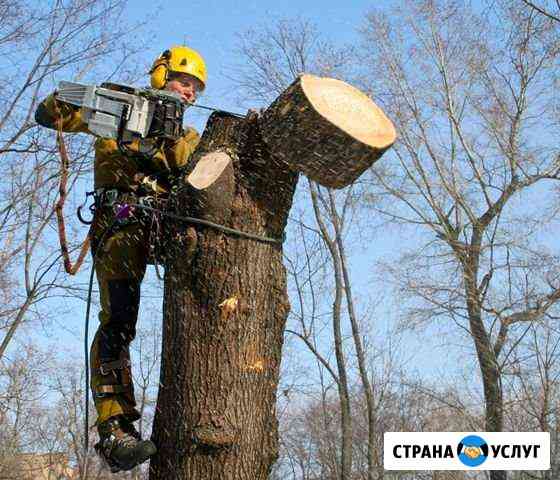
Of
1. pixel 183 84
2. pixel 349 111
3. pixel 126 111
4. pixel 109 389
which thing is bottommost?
pixel 109 389

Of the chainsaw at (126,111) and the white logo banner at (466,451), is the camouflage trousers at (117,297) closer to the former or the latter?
the chainsaw at (126,111)

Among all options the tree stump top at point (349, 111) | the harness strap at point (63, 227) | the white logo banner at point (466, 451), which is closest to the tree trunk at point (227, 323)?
the tree stump top at point (349, 111)

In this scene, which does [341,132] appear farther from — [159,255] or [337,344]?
[337,344]

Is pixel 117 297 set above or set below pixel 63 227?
below

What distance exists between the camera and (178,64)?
3.80 metres

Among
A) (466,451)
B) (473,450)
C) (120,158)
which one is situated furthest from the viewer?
(473,450)

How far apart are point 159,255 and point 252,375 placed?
0.75 meters

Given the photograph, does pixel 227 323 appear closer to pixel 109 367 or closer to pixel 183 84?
pixel 109 367

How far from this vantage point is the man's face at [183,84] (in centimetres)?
377

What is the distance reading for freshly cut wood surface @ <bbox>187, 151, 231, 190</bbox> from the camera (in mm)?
2961

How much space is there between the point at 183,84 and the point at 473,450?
967 centimetres

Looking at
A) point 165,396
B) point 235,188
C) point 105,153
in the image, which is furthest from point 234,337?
point 105,153

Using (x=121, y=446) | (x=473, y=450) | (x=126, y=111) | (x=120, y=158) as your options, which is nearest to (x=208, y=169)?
(x=126, y=111)

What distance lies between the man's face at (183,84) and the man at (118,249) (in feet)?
0.93
